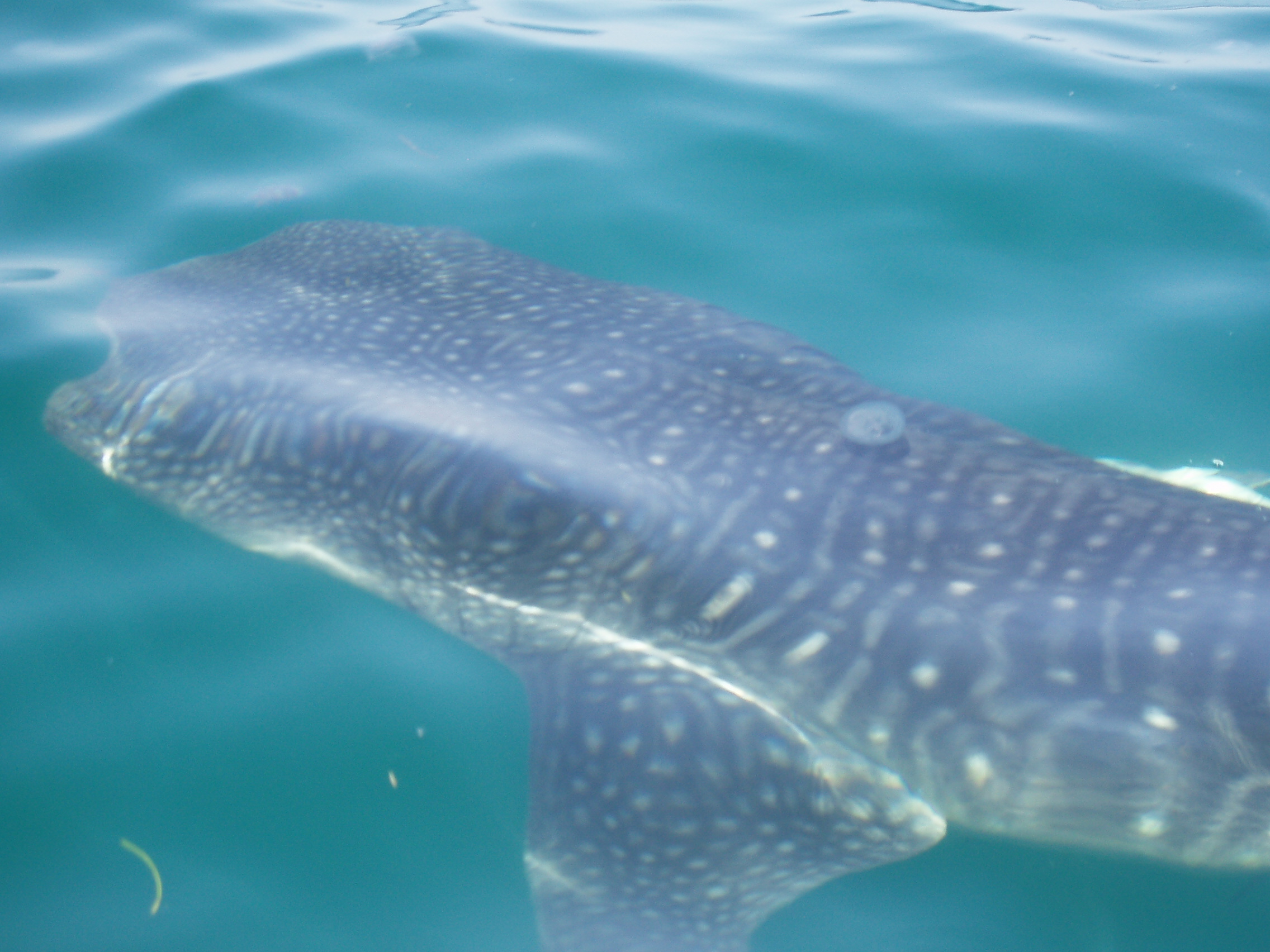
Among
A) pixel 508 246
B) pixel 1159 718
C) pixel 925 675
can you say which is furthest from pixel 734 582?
pixel 508 246

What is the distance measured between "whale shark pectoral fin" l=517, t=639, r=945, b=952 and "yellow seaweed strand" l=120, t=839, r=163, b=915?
0.82 metres

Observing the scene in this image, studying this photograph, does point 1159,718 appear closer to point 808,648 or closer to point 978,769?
point 978,769

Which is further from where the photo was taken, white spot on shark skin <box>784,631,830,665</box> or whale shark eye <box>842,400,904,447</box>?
whale shark eye <box>842,400,904,447</box>

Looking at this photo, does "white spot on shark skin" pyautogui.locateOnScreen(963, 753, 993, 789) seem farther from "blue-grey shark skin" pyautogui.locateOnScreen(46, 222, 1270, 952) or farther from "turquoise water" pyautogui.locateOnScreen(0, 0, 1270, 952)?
"turquoise water" pyautogui.locateOnScreen(0, 0, 1270, 952)

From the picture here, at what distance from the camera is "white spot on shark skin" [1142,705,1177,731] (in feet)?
6.65

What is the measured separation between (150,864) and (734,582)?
5.02ft

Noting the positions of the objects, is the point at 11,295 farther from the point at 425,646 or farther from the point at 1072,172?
the point at 1072,172

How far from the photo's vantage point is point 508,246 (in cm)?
438

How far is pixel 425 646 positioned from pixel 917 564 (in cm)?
139

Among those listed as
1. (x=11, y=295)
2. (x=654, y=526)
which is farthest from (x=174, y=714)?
(x=11, y=295)

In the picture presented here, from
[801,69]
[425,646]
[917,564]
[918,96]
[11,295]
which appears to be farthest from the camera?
[801,69]

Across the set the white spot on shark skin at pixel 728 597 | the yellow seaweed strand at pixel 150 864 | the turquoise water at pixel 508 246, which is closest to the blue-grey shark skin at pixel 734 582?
the white spot on shark skin at pixel 728 597

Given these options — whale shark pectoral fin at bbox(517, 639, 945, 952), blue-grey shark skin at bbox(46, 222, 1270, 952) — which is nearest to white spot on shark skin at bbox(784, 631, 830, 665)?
blue-grey shark skin at bbox(46, 222, 1270, 952)

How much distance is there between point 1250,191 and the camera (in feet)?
15.1
